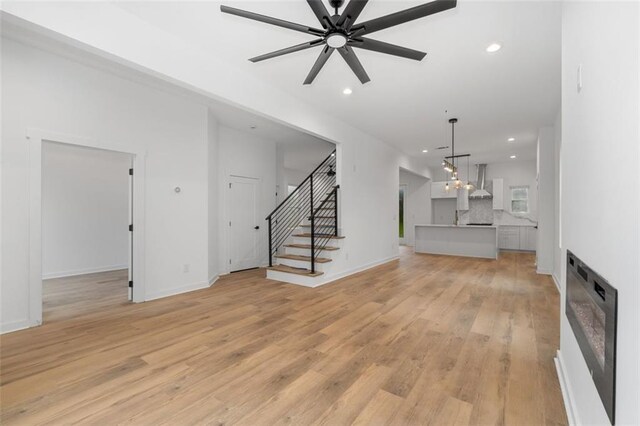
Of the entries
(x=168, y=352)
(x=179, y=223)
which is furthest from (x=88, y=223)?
(x=168, y=352)

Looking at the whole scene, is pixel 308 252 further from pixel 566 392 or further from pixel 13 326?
pixel 566 392

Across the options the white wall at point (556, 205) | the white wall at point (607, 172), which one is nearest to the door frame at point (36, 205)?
the white wall at point (607, 172)

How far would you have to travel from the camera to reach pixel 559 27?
2658 mm

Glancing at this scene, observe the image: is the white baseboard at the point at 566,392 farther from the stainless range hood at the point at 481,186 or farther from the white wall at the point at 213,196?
the stainless range hood at the point at 481,186

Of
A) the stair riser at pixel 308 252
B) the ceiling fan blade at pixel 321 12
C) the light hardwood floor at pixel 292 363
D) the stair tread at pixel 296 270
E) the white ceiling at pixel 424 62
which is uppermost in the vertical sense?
the white ceiling at pixel 424 62

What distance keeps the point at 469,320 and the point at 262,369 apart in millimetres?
2463

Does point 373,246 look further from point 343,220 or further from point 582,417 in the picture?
point 582,417

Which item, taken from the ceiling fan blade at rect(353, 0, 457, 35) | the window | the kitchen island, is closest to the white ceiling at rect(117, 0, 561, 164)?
the ceiling fan blade at rect(353, 0, 457, 35)

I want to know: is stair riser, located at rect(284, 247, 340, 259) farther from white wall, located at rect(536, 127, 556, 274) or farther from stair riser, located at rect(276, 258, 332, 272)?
white wall, located at rect(536, 127, 556, 274)

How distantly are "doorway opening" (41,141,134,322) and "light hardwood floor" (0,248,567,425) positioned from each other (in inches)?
88.2

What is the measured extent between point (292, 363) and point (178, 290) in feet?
9.33

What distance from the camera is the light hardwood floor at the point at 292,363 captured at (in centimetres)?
179

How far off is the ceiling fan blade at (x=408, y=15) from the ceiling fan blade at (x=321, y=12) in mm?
203

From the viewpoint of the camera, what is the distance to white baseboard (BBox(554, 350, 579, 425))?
5.46 ft
